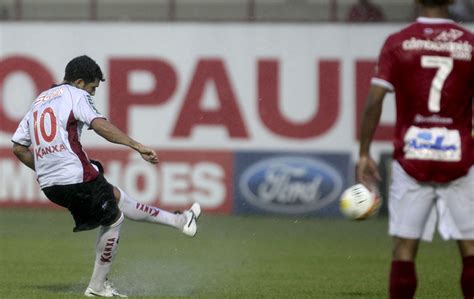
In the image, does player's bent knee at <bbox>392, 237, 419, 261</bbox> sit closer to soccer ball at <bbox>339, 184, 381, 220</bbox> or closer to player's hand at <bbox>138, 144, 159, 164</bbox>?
soccer ball at <bbox>339, 184, 381, 220</bbox>

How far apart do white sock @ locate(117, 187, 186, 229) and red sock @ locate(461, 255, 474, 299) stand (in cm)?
409

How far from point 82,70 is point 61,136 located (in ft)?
1.97

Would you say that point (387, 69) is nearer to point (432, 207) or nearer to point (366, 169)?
point (366, 169)

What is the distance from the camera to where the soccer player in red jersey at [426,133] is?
8344 millimetres

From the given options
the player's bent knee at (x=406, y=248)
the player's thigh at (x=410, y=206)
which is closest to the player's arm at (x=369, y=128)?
the player's thigh at (x=410, y=206)

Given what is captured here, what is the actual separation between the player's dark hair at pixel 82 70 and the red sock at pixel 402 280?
13.0 ft

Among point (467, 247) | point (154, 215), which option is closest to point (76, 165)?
point (154, 215)

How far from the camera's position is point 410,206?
8367mm

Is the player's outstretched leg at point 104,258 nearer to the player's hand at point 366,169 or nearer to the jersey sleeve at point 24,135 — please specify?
the jersey sleeve at point 24,135

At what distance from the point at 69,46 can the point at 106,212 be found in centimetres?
1135

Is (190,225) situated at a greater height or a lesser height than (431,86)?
lesser

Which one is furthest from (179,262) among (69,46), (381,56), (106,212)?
(69,46)

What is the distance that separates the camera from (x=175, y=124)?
2202 centimetres

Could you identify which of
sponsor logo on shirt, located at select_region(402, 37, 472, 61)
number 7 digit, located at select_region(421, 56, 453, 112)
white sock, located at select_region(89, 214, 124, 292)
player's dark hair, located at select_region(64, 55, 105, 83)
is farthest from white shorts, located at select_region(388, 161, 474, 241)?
player's dark hair, located at select_region(64, 55, 105, 83)
